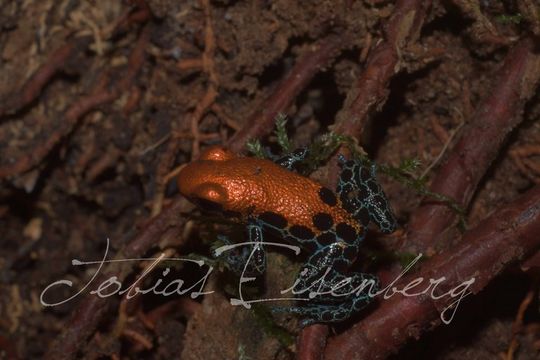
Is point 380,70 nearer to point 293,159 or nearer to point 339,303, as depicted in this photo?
point 293,159

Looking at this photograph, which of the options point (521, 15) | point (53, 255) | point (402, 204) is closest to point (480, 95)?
point (521, 15)

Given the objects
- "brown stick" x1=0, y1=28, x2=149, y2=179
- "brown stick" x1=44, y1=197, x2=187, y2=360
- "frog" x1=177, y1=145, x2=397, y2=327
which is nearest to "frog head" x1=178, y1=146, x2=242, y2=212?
"frog" x1=177, y1=145, x2=397, y2=327

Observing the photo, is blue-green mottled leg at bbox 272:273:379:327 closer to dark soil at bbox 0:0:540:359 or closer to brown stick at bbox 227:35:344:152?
dark soil at bbox 0:0:540:359

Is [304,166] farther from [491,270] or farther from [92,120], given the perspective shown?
[92,120]

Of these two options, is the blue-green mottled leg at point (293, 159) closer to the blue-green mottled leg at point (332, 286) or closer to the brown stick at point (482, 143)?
the blue-green mottled leg at point (332, 286)

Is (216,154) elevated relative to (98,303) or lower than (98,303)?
elevated

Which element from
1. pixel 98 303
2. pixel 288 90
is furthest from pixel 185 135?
pixel 98 303
